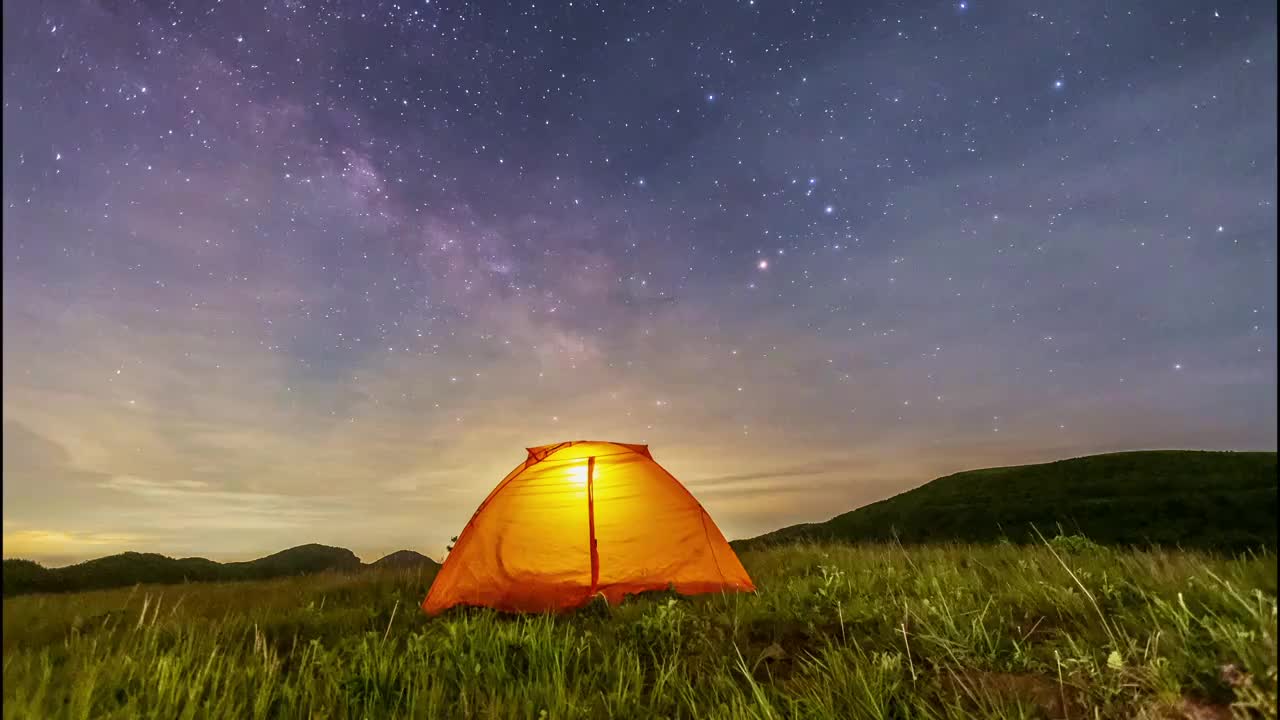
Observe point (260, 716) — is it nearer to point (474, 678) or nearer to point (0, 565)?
point (474, 678)

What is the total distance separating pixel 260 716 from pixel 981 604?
439 cm

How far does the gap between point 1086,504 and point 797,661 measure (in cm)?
2995

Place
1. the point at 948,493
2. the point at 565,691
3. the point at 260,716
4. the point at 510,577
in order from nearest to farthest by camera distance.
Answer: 1. the point at 260,716
2. the point at 565,691
3. the point at 510,577
4. the point at 948,493

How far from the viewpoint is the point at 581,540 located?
795cm

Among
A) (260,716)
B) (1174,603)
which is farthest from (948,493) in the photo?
(260,716)

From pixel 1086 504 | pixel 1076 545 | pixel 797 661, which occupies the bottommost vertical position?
pixel 1086 504

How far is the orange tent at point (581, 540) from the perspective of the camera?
759cm

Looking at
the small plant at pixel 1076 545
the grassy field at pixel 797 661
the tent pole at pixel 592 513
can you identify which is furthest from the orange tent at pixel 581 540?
the small plant at pixel 1076 545

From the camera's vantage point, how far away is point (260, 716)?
294cm

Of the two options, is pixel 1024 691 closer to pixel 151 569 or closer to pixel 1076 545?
pixel 1076 545

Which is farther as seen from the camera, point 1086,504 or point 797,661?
point 1086,504

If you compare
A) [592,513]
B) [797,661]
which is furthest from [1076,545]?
[592,513]

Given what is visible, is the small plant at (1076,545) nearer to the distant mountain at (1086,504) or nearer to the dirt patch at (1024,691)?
the dirt patch at (1024,691)

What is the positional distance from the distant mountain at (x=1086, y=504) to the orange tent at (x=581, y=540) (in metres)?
4.74
